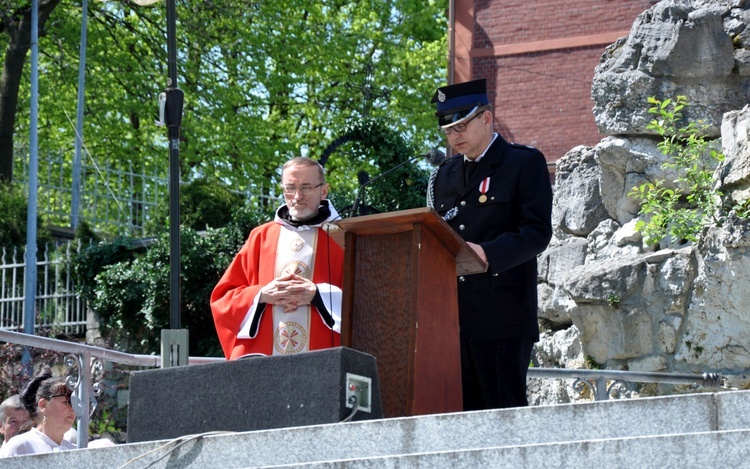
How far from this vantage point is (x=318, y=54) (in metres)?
25.0

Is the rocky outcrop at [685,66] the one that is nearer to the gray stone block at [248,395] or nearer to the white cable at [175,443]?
the gray stone block at [248,395]

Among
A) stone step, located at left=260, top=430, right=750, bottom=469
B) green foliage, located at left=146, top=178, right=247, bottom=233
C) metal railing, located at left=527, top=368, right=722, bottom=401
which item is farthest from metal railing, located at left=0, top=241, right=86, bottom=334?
stone step, located at left=260, top=430, right=750, bottom=469

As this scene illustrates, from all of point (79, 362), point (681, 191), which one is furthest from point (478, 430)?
point (681, 191)

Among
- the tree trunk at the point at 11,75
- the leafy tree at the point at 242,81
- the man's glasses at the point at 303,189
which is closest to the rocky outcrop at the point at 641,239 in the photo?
the man's glasses at the point at 303,189

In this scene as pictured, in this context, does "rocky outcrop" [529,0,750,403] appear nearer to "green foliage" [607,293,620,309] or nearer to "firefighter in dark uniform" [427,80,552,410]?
"green foliage" [607,293,620,309]

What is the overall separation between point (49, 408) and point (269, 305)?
1.80 meters

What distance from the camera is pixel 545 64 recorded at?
18.8m

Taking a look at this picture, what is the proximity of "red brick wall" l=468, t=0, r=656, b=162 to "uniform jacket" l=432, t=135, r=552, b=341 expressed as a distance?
12.9 meters

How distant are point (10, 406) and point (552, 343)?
523 centimetres

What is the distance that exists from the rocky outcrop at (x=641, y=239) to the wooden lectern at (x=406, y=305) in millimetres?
4966

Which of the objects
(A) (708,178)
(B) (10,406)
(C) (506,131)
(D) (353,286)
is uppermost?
(C) (506,131)

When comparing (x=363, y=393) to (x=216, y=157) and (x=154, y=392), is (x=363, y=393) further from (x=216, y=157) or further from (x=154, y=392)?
(x=216, y=157)

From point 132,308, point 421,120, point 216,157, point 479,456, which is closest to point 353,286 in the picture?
point 479,456

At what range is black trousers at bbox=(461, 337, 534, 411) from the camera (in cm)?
502
